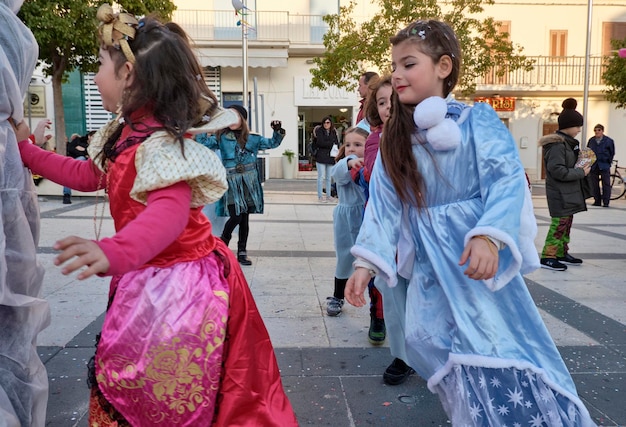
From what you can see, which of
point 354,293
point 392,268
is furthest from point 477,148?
point 354,293

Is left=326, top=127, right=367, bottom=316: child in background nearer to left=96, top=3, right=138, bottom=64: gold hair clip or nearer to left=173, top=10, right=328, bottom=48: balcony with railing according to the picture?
left=96, top=3, right=138, bottom=64: gold hair clip

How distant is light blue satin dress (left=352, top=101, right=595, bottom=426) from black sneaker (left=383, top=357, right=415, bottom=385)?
995 millimetres

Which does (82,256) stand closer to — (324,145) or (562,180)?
(562,180)

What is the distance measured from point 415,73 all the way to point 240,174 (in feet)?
12.9

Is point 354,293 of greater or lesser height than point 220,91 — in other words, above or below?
below

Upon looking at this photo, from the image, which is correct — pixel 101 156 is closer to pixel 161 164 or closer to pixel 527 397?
pixel 161 164

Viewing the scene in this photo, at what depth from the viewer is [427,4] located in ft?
49.3

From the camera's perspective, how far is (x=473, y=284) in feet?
5.86

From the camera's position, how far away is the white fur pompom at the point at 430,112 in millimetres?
1841

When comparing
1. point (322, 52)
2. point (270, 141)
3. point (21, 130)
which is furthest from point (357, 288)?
point (322, 52)

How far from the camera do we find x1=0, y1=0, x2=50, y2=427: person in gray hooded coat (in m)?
1.77

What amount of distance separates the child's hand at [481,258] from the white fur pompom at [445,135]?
340 mm

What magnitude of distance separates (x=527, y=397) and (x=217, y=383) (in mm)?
926

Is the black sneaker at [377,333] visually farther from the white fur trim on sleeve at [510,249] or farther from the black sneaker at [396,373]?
the white fur trim on sleeve at [510,249]
